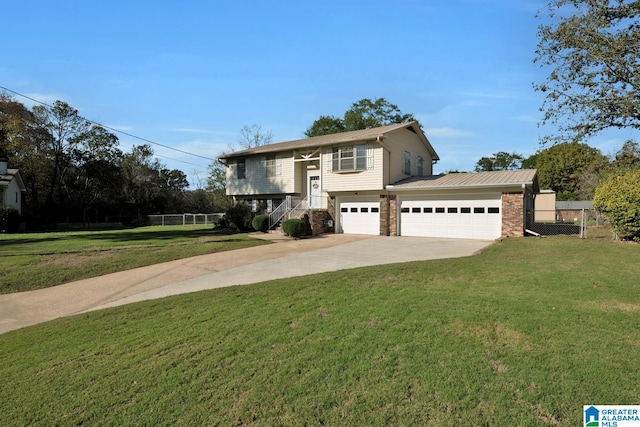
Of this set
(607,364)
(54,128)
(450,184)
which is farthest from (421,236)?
(54,128)

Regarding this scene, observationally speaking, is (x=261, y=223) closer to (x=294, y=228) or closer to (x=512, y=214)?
(x=294, y=228)

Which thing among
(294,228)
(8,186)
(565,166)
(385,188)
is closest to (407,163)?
(385,188)

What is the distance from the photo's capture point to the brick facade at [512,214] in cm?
1574

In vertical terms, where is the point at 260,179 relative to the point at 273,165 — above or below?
below

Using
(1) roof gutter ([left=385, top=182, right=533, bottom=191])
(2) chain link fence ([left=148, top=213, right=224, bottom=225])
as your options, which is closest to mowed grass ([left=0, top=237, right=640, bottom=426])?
(1) roof gutter ([left=385, top=182, right=533, bottom=191])

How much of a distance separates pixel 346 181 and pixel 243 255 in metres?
8.93

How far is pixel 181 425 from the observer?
303 centimetres

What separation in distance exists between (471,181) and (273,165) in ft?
39.8

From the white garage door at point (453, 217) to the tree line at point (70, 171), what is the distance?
27.0m

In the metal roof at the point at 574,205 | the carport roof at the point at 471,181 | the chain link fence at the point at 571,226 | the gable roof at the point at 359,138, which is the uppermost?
the gable roof at the point at 359,138

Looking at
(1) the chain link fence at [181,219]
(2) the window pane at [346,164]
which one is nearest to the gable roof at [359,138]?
(2) the window pane at [346,164]

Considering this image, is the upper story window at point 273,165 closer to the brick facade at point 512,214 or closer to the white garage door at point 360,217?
the white garage door at point 360,217

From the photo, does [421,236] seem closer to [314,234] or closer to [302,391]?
[314,234]

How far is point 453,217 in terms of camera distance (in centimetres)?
1764
